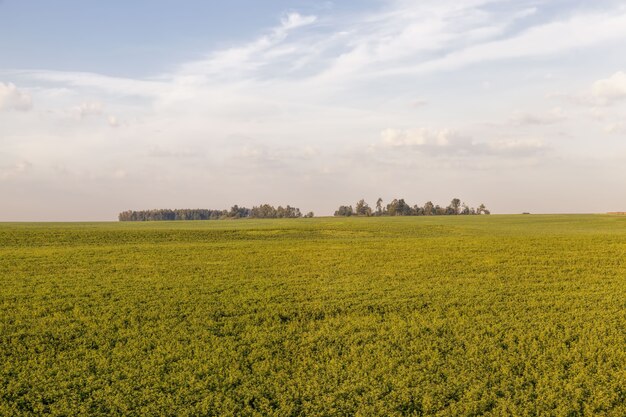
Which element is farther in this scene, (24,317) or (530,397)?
(24,317)

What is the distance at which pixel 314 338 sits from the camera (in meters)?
11.9

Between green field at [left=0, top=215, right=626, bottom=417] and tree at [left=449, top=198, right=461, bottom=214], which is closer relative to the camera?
green field at [left=0, top=215, right=626, bottom=417]

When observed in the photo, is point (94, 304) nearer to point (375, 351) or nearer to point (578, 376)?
point (375, 351)

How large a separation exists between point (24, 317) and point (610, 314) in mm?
15700

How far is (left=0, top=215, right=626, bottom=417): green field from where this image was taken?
8.73 m

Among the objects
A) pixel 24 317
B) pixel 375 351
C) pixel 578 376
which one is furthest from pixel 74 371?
pixel 578 376

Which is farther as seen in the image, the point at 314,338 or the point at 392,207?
the point at 392,207

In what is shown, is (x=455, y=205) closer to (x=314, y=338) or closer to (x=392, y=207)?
(x=392, y=207)

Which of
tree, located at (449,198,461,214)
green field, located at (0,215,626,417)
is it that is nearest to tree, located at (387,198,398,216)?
tree, located at (449,198,461,214)

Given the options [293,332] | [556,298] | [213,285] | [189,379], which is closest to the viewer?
[189,379]

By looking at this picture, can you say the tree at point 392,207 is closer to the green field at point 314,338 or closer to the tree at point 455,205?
the tree at point 455,205

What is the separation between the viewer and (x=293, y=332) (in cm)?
1246

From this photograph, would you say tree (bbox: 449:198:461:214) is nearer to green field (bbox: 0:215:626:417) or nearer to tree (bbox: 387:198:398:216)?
tree (bbox: 387:198:398:216)

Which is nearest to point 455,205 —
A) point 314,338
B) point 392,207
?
point 392,207
